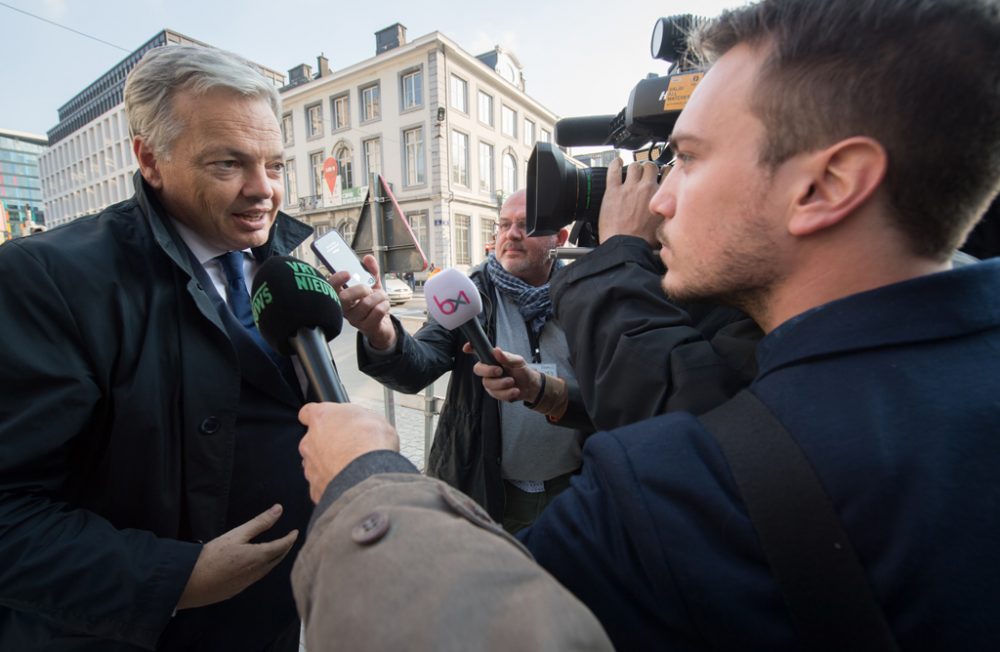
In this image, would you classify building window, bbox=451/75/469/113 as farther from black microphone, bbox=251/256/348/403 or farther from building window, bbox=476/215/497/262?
black microphone, bbox=251/256/348/403

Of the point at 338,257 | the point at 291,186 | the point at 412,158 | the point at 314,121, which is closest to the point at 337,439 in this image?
the point at 338,257

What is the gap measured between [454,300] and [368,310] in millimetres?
311

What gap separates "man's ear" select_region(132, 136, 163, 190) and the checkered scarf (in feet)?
4.27

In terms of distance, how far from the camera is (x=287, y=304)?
1043 millimetres

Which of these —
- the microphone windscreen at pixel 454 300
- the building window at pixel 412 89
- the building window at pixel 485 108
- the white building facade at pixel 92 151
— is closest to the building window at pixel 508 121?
the building window at pixel 485 108

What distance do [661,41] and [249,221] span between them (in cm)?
140

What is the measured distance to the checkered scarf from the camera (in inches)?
80.7

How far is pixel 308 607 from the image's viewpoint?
0.53 m

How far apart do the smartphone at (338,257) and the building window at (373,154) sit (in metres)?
22.4

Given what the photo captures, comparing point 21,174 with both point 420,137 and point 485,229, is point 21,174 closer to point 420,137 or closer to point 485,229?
point 420,137

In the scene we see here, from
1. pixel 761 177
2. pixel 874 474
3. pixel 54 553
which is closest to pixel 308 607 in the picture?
pixel 874 474

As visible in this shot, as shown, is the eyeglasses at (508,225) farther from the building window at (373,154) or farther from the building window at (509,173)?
the building window at (509,173)

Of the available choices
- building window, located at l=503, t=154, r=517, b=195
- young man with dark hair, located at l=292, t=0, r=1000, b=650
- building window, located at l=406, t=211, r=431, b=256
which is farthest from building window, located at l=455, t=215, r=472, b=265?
young man with dark hair, located at l=292, t=0, r=1000, b=650

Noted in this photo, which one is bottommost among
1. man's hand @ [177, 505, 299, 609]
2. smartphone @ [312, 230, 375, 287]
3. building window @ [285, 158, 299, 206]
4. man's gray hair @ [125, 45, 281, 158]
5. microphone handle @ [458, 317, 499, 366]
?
man's hand @ [177, 505, 299, 609]
